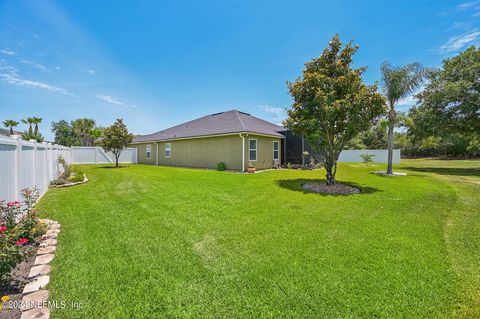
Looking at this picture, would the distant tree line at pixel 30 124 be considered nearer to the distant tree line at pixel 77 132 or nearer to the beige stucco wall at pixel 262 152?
the distant tree line at pixel 77 132

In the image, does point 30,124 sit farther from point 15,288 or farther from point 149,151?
point 15,288

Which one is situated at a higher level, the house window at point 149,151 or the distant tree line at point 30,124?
the distant tree line at point 30,124

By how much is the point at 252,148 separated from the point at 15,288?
516 inches

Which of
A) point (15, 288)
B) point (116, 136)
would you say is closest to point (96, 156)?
point (116, 136)

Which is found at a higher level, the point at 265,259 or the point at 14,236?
the point at 14,236

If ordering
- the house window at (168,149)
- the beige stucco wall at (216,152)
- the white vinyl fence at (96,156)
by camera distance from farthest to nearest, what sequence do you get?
the white vinyl fence at (96,156) → the house window at (168,149) → the beige stucco wall at (216,152)

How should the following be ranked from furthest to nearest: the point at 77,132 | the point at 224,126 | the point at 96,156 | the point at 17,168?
1. the point at 77,132
2. the point at 96,156
3. the point at 224,126
4. the point at 17,168

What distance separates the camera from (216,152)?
16.0 meters

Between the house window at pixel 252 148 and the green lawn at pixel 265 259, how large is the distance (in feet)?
28.0

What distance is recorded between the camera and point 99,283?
2689 mm

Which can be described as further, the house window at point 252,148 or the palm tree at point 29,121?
the palm tree at point 29,121

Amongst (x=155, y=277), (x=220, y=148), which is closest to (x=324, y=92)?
(x=155, y=277)

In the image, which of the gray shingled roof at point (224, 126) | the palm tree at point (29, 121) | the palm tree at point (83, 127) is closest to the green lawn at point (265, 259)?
the gray shingled roof at point (224, 126)

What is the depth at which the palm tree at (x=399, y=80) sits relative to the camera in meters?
12.9
